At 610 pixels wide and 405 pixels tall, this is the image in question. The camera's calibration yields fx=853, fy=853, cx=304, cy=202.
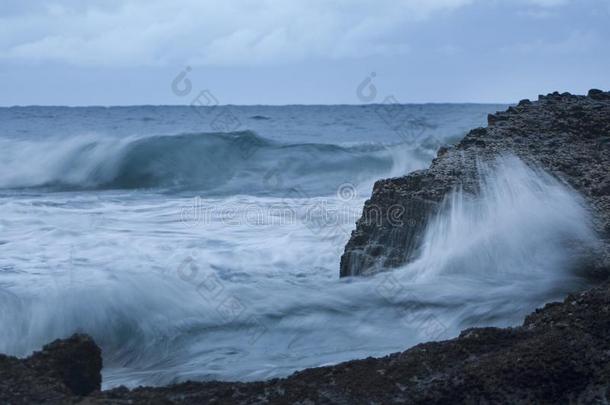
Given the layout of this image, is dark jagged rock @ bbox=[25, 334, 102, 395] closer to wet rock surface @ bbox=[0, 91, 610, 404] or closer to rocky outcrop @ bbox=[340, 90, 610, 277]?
wet rock surface @ bbox=[0, 91, 610, 404]

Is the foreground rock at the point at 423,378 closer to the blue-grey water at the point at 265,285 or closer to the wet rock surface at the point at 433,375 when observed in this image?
the wet rock surface at the point at 433,375

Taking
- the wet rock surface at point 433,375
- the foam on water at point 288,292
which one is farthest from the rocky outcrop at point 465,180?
the wet rock surface at point 433,375

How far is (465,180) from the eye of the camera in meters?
4.82

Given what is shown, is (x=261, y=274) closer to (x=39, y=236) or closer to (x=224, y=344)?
(x=224, y=344)

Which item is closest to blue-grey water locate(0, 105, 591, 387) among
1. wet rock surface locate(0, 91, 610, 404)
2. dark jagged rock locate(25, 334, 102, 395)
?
dark jagged rock locate(25, 334, 102, 395)

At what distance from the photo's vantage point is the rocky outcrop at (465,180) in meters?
4.69

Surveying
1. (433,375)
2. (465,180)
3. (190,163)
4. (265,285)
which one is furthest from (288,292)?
(190,163)

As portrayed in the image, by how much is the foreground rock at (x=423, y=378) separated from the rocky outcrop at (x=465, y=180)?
1.91 meters

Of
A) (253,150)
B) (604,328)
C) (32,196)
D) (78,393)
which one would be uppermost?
(253,150)

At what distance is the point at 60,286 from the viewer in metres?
4.80

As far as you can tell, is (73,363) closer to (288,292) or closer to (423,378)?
(423,378)

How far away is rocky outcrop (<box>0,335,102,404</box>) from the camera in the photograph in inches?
96.3

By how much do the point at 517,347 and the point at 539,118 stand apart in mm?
2987

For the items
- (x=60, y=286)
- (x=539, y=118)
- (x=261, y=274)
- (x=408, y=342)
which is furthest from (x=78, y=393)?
(x=539, y=118)
